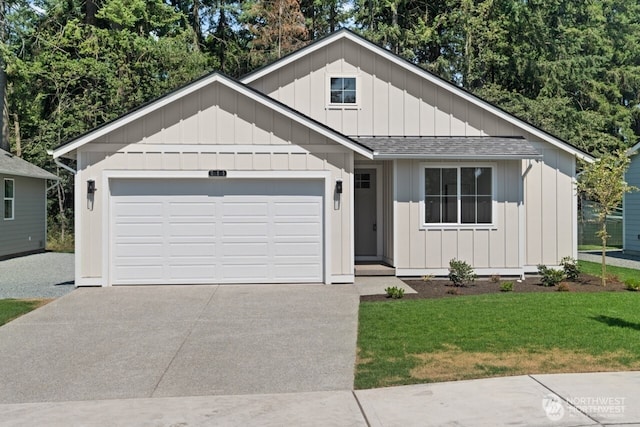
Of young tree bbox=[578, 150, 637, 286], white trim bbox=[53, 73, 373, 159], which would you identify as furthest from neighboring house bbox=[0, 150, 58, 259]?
young tree bbox=[578, 150, 637, 286]

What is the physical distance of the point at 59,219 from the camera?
95.7ft

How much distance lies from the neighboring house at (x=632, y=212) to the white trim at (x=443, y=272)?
9115mm

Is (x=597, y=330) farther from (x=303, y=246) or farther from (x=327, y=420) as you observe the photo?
(x=303, y=246)

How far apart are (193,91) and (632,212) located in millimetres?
16244

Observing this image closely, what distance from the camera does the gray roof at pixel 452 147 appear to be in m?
13.7

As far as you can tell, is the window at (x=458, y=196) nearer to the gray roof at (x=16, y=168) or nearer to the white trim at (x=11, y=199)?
the gray roof at (x=16, y=168)

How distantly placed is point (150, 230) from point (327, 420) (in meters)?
8.76

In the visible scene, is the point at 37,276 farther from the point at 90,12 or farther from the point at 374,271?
the point at 90,12

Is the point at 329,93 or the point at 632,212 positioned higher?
the point at 329,93

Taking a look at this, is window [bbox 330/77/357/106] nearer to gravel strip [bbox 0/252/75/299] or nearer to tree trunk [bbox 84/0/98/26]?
gravel strip [bbox 0/252/75/299]

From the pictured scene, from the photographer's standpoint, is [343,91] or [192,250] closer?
[192,250]

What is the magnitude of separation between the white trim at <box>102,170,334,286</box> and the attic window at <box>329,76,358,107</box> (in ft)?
9.28

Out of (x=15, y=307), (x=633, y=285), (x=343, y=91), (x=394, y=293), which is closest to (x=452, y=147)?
(x=343, y=91)

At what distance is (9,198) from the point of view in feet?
67.3
